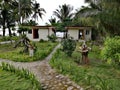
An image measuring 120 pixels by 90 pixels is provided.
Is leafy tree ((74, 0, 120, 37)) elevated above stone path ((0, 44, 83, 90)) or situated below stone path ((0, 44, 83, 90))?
above

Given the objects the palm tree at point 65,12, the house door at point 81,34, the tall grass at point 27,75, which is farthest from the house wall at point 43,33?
the tall grass at point 27,75

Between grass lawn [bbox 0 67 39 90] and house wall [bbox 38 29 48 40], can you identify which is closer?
grass lawn [bbox 0 67 39 90]

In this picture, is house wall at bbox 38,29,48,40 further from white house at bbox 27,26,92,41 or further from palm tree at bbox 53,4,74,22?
palm tree at bbox 53,4,74,22

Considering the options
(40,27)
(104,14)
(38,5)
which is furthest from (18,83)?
(38,5)

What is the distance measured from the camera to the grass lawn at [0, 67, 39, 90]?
7.85 m

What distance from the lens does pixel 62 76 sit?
9461 millimetres

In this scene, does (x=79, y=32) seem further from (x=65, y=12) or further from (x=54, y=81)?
(x=54, y=81)

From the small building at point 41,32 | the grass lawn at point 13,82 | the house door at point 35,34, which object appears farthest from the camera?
the house door at point 35,34

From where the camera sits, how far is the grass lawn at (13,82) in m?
7.85

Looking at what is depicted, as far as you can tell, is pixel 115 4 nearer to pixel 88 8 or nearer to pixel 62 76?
pixel 88 8

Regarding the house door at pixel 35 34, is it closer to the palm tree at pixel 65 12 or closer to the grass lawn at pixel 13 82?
the palm tree at pixel 65 12

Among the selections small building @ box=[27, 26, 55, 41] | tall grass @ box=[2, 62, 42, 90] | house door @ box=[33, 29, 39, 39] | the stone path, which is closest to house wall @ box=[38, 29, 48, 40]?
small building @ box=[27, 26, 55, 41]

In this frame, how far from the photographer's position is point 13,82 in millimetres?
8555

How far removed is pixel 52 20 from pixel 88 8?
67.9 ft
